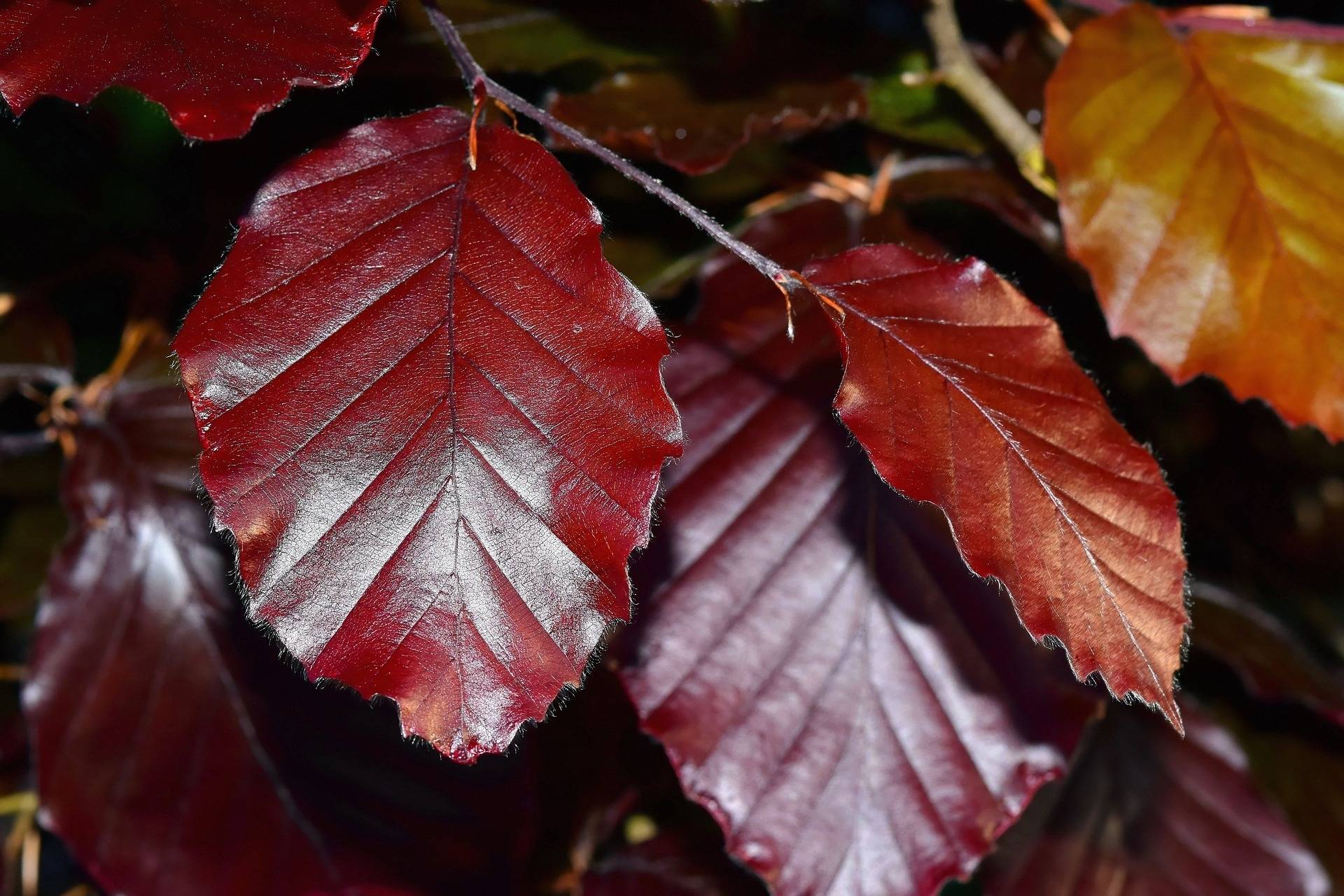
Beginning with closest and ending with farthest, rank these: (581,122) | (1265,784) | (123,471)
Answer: (581,122) < (123,471) < (1265,784)

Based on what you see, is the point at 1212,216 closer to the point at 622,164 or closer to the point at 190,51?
the point at 622,164

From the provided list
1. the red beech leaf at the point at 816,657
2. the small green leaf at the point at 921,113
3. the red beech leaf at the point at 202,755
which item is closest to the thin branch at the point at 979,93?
the small green leaf at the point at 921,113

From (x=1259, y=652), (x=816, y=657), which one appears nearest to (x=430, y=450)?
(x=816, y=657)

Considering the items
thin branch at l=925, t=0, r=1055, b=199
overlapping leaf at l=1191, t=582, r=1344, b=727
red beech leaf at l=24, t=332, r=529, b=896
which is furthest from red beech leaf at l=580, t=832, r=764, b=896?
thin branch at l=925, t=0, r=1055, b=199

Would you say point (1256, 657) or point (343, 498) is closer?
point (343, 498)

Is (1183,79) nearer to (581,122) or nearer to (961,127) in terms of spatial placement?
(961,127)

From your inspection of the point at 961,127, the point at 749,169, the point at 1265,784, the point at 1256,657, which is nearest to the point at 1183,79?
the point at 961,127

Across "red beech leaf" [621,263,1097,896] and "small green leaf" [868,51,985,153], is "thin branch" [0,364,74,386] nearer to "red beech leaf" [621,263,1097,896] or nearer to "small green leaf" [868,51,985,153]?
"red beech leaf" [621,263,1097,896]
